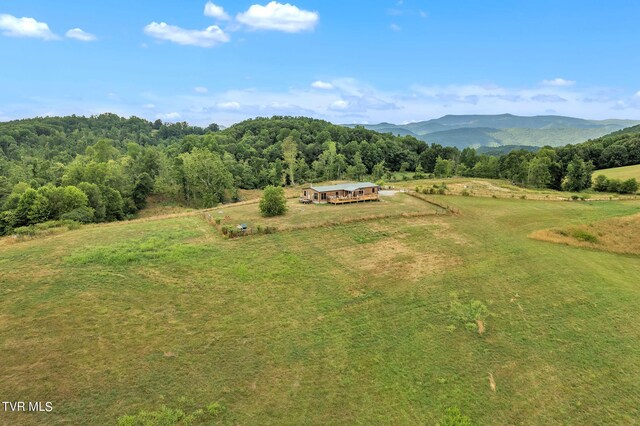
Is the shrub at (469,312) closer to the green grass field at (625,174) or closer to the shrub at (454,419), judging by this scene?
the shrub at (454,419)

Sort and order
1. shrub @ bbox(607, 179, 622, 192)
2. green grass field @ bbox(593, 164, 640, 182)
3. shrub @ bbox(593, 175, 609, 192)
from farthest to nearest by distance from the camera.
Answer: green grass field @ bbox(593, 164, 640, 182) < shrub @ bbox(593, 175, 609, 192) < shrub @ bbox(607, 179, 622, 192)

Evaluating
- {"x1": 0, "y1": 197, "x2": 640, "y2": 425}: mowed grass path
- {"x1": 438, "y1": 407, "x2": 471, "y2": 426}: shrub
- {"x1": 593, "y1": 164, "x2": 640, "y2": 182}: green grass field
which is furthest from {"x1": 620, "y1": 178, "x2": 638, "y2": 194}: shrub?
{"x1": 438, "y1": 407, "x2": 471, "y2": 426}: shrub

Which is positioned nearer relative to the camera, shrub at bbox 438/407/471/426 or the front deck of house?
shrub at bbox 438/407/471/426

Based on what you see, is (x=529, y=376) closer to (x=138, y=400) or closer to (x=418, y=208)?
(x=138, y=400)

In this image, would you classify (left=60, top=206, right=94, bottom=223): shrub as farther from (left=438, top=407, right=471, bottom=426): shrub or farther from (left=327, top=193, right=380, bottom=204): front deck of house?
(left=438, top=407, right=471, bottom=426): shrub

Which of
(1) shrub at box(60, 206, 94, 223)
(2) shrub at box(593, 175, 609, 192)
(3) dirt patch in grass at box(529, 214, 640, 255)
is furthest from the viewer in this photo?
(2) shrub at box(593, 175, 609, 192)

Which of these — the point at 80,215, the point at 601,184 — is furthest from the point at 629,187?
the point at 80,215

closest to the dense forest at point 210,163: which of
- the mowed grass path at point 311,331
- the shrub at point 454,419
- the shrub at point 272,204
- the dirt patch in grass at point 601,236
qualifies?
the shrub at point 272,204
